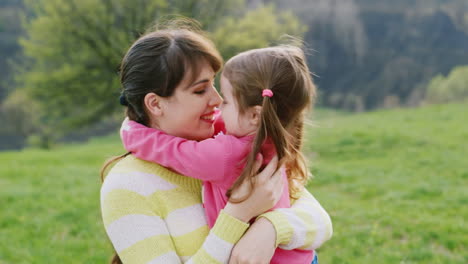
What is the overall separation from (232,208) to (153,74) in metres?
0.65

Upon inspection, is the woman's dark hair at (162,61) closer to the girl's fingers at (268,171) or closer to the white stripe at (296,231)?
the girl's fingers at (268,171)

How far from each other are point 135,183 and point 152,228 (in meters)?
0.19

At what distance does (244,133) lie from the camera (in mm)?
1906

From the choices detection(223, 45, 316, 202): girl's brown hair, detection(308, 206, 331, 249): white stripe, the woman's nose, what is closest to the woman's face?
the woman's nose

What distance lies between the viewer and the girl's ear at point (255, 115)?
6.07 ft

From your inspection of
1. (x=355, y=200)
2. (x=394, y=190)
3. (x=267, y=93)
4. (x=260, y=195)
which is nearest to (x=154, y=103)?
(x=267, y=93)

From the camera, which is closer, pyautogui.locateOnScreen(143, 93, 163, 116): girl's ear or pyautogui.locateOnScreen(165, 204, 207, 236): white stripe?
pyautogui.locateOnScreen(165, 204, 207, 236): white stripe

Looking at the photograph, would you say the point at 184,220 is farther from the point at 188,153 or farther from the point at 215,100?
the point at 215,100

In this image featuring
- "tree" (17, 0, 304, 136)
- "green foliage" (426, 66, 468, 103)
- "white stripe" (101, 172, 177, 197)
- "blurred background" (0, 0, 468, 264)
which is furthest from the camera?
"green foliage" (426, 66, 468, 103)

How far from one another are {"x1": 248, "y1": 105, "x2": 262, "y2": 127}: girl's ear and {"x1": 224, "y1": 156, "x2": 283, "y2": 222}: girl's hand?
16 centimetres

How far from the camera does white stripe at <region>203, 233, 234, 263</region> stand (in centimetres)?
165

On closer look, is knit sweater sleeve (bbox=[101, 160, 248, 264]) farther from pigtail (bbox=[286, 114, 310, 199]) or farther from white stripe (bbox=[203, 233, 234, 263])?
pigtail (bbox=[286, 114, 310, 199])

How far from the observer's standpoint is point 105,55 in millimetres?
14844

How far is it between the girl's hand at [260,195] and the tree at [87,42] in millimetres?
→ 12880
